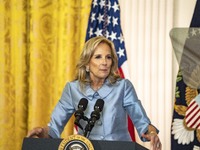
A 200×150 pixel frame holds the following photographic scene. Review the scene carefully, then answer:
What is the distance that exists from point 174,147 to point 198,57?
879mm

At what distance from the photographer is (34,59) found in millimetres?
4176

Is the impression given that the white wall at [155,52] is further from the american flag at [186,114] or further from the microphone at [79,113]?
the microphone at [79,113]

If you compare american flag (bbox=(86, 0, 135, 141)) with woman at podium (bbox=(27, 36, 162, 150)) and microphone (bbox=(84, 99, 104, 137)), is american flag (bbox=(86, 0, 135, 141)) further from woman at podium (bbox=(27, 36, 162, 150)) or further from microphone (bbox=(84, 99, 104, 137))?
microphone (bbox=(84, 99, 104, 137))

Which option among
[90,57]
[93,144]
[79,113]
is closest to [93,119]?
[79,113]

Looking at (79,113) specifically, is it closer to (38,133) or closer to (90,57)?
(38,133)

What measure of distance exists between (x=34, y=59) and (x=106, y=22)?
0.84 metres

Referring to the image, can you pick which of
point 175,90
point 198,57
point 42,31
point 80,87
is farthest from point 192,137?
point 42,31

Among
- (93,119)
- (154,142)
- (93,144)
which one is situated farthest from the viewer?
(154,142)

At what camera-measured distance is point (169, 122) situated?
3.94 m

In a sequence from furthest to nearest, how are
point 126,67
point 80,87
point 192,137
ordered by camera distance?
point 126,67 < point 192,137 < point 80,87

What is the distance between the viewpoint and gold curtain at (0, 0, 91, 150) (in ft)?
13.7

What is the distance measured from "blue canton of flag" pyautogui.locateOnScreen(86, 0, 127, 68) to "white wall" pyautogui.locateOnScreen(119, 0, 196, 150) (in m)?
0.09

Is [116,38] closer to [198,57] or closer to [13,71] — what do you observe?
[198,57]

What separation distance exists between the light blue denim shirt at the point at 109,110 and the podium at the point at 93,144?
703 mm
